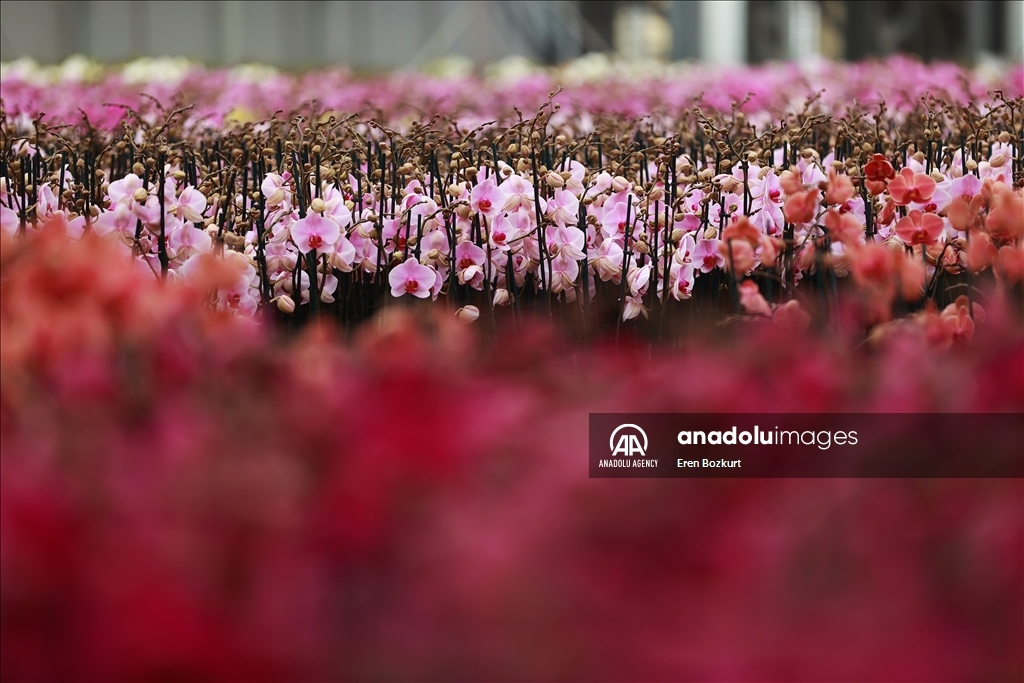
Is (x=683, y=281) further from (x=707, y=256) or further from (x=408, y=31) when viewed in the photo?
(x=408, y=31)

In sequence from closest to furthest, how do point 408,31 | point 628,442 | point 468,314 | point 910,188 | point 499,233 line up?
point 628,442, point 910,188, point 468,314, point 499,233, point 408,31

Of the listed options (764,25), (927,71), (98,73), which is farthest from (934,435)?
(764,25)

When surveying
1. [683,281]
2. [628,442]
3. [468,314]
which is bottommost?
[628,442]

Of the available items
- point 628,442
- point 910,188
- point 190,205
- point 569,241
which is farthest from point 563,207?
point 628,442

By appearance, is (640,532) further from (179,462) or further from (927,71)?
(927,71)

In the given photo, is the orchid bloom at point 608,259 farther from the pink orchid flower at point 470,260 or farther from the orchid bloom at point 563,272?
the pink orchid flower at point 470,260

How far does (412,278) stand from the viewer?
2.00m

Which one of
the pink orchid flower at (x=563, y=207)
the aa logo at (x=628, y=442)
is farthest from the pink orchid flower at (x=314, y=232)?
the aa logo at (x=628, y=442)

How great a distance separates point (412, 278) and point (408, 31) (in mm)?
17002

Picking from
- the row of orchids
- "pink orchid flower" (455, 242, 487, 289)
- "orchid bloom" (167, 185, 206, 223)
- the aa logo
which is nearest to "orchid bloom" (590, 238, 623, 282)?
the row of orchids

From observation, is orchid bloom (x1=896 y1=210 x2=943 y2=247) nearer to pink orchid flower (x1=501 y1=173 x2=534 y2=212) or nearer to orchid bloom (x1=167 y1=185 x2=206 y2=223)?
pink orchid flower (x1=501 y1=173 x2=534 y2=212)

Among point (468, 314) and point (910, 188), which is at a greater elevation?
point (910, 188)

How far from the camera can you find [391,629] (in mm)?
680

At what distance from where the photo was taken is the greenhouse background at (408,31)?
15.6 meters
